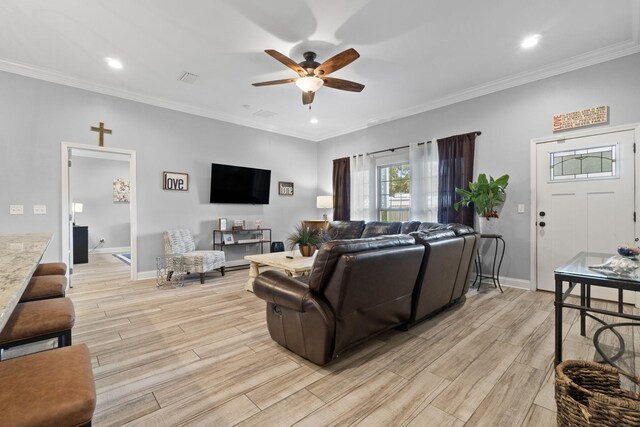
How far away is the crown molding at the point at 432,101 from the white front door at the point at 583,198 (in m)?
0.93

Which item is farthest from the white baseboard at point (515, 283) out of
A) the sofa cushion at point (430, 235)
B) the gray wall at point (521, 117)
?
the sofa cushion at point (430, 235)

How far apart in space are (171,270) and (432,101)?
5.17m

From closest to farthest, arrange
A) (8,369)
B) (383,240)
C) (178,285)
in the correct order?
(8,369), (383,240), (178,285)

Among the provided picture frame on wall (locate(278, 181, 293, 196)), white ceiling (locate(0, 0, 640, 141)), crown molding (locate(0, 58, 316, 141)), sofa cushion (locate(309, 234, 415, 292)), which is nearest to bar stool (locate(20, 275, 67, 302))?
sofa cushion (locate(309, 234, 415, 292))

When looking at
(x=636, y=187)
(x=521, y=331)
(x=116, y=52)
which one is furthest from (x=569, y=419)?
(x=116, y=52)

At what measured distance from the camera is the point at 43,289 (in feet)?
6.30

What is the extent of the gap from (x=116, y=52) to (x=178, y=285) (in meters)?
3.21

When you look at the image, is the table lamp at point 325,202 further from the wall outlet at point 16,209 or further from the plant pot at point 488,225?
the wall outlet at point 16,209

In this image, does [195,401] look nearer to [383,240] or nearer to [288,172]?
[383,240]

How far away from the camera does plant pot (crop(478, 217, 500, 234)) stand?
4.43 m

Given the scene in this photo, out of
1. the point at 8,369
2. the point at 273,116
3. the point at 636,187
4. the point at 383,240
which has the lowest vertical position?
the point at 8,369

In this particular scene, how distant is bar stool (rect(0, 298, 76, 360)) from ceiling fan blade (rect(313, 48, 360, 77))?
3021mm

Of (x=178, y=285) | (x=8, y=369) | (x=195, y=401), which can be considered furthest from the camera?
(x=178, y=285)

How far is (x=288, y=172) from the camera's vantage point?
6855 millimetres
